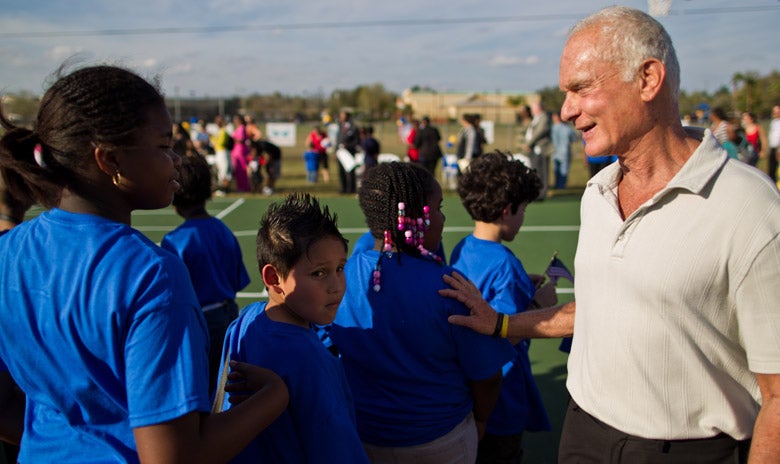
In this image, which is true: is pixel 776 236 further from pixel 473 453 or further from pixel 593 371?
pixel 473 453

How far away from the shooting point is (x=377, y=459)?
249 cm

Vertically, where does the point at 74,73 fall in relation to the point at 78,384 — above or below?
above

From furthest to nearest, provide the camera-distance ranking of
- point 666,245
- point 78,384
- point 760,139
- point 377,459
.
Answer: point 760,139 → point 377,459 → point 666,245 → point 78,384

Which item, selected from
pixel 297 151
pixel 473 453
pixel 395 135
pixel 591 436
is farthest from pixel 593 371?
pixel 395 135

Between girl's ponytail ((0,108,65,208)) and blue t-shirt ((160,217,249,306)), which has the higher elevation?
girl's ponytail ((0,108,65,208))

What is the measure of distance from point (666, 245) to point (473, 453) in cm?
127

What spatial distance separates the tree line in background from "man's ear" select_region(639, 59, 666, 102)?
3545 millimetres

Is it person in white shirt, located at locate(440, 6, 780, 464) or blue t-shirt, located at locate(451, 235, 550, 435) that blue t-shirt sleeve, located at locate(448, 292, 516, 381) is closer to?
person in white shirt, located at locate(440, 6, 780, 464)

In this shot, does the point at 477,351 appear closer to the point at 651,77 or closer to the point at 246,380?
the point at 246,380

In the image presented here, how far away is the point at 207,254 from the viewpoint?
12.7 feet

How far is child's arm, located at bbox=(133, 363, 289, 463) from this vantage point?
4.47 feet

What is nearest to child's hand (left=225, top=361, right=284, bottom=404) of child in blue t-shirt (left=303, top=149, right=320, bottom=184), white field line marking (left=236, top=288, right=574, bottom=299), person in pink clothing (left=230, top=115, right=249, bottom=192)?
white field line marking (left=236, top=288, right=574, bottom=299)

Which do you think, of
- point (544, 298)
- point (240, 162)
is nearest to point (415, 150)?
point (240, 162)

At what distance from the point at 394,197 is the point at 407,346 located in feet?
1.93
